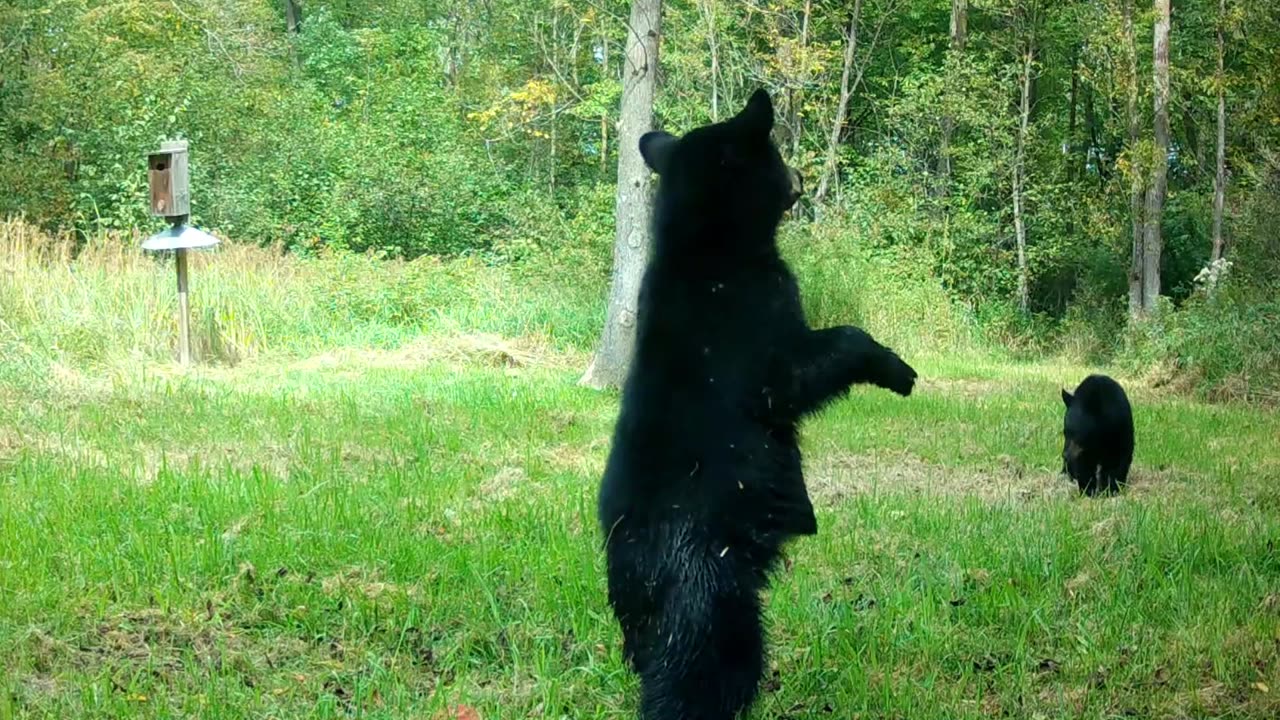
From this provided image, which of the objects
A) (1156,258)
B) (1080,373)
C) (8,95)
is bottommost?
(1080,373)

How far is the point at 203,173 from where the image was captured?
27.2 m

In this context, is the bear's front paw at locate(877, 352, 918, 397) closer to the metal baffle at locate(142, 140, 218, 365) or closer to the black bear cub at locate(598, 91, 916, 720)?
the black bear cub at locate(598, 91, 916, 720)

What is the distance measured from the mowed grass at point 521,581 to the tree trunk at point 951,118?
1863cm

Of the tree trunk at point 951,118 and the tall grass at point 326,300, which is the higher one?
the tree trunk at point 951,118

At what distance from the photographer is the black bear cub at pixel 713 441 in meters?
3.25

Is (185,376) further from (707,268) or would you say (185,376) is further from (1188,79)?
(1188,79)

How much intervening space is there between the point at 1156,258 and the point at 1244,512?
17394 mm

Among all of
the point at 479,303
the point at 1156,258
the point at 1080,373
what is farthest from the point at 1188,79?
the point at 479,303

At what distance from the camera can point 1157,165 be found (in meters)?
21.6

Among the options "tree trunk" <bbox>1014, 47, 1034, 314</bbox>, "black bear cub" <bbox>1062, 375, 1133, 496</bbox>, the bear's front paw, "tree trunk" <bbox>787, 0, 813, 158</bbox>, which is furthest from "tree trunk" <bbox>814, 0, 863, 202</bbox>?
the bear's front paw

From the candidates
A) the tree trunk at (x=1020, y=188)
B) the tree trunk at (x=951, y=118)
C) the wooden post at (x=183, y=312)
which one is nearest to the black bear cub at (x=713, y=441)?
the wooden post at (x=183, y=312)

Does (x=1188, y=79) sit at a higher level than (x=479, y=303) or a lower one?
higher

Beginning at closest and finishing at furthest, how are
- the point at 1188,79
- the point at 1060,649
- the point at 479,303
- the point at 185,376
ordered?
the point at 1060,649 < the point at 185,376 < the point at 479,303 < the point at 1188,79

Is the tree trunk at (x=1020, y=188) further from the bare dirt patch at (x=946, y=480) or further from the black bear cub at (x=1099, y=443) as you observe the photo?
the black bear cub at (x=1099, y=443)
